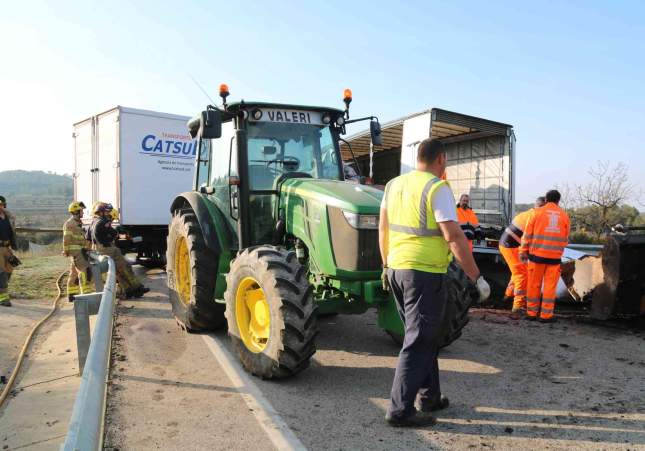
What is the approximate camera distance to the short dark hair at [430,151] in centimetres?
333

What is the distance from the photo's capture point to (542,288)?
6605 millimetres

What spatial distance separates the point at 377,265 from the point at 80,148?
33.7 feet

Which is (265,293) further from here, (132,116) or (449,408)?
(132,116)

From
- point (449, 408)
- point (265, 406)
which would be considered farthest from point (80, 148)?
point (449, 408)

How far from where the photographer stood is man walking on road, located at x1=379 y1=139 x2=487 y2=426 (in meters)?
3.13

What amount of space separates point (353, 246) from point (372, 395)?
1200mm

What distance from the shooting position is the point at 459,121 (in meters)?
9.28

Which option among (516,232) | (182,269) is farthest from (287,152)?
(516,232)

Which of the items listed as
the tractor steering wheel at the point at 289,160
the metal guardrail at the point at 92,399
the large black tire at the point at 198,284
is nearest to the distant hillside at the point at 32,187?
the large black tire at the point at 198,284

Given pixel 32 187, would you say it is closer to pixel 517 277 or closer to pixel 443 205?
pixel 517 277

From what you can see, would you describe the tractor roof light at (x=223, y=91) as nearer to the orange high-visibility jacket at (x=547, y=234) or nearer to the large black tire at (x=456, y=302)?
the large black tire at (x=456, y=302)

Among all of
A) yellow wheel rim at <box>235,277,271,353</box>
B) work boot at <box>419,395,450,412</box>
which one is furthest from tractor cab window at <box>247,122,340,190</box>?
work boot at <box>419,395,450,412</box>

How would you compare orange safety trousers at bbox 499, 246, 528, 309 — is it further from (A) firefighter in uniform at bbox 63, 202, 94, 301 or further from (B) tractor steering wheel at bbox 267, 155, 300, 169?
(A) firefighter in uniform at bbox 63, 202, 94, 301

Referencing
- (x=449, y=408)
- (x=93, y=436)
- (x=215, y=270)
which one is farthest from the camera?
(x=215, y=270)
